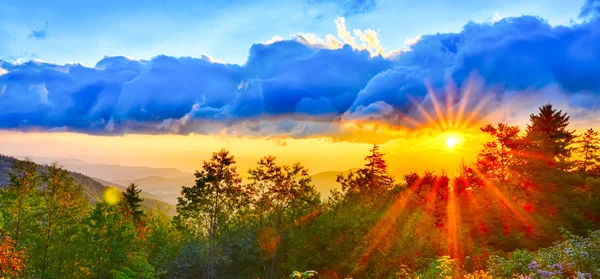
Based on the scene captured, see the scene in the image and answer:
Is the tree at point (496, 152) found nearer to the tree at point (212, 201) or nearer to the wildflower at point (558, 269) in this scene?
the tree at point (212, 201)

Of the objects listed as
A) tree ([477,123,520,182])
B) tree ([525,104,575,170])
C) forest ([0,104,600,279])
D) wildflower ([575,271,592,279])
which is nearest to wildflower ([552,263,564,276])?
wildflower ([575,271,592,279])

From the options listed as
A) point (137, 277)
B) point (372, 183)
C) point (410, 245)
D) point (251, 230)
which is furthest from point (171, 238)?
point (410, 245)

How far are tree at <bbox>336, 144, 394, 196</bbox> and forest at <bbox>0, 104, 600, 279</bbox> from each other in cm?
540

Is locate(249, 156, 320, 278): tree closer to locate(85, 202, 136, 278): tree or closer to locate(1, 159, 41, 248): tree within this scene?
locate(85, 202, 136, 278): tree

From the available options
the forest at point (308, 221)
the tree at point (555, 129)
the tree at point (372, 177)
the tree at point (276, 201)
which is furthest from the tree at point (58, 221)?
the tree at point (555, 129)

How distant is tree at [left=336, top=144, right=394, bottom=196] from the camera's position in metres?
63.5

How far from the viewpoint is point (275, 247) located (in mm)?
45594

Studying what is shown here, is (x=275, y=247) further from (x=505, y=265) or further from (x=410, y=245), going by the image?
(x=505, y=265)

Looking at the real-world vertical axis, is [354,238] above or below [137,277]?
above

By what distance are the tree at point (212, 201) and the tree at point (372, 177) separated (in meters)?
21.5

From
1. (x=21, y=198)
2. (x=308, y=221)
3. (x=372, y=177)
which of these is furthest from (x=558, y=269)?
(x=372, y=177)

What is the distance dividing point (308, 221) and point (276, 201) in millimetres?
4616

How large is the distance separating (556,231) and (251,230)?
105 ft

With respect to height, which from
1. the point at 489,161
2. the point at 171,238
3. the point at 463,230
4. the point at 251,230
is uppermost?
the point at 489,161
